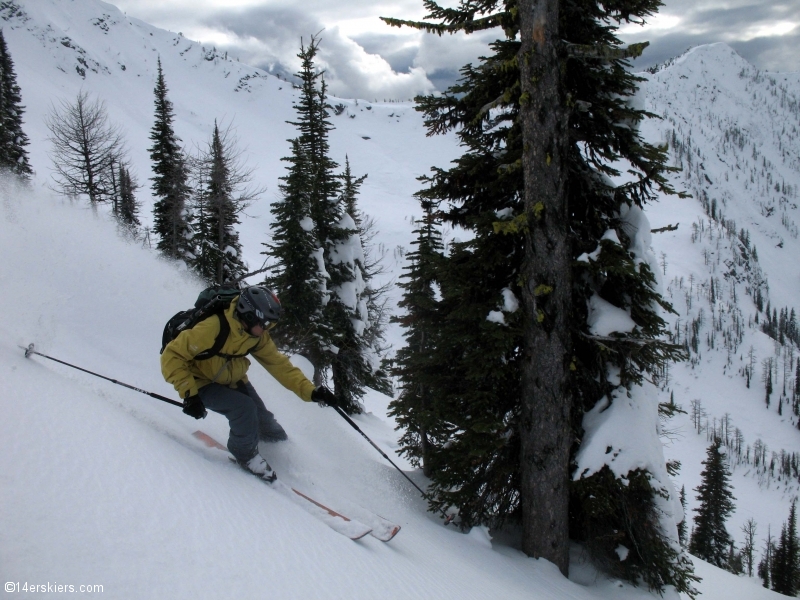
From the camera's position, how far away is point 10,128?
37250 millimetres

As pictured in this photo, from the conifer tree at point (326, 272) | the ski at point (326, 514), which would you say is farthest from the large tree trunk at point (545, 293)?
the conifer tree at point (326, 272)

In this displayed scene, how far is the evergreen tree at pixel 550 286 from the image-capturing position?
6.38 m

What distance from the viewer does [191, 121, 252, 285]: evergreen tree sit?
23.5 meters

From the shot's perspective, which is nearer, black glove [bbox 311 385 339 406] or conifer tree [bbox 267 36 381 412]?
black glove [bbox 311 385 339 406]

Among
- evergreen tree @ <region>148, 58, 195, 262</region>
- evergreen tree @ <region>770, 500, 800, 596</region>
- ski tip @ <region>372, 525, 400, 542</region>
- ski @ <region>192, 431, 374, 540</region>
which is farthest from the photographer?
evergreen tree @ <region>770, 500, 800, 596</region>

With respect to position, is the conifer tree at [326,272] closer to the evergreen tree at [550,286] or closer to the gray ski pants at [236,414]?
the evergreen tree at [550,286]

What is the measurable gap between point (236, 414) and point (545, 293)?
444cm

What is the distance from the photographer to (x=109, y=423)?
451 cm

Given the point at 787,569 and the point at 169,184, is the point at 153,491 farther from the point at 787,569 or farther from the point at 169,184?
the point at 787,569

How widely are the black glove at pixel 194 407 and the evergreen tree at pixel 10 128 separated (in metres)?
35.1

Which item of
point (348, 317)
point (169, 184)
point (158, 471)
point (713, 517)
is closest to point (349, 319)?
point (348, 317)

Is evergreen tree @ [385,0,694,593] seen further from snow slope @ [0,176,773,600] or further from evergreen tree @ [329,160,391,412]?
evergreen tree @ [329,160,391,412]

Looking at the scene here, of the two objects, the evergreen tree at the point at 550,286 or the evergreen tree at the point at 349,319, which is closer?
the evergreen tree at the point at 550,286

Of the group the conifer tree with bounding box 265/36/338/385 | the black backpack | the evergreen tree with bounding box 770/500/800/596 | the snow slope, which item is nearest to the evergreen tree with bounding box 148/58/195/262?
the conifer tree with bounding box 265/36/338/385
